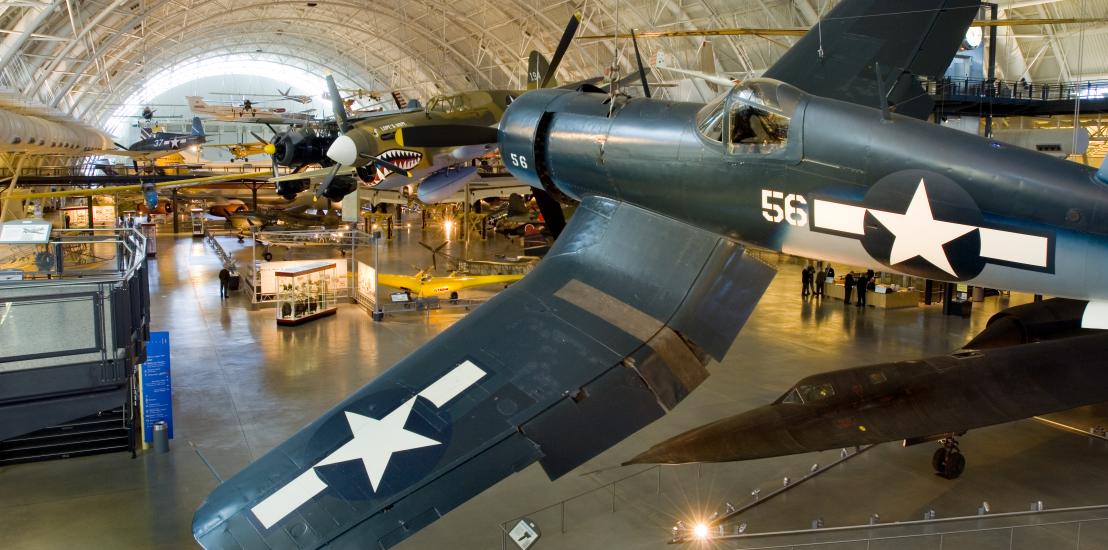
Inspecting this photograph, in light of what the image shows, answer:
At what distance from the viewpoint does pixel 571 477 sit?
9.69 m

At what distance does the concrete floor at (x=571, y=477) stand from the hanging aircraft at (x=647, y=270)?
255 centimetres

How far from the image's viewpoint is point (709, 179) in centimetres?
683

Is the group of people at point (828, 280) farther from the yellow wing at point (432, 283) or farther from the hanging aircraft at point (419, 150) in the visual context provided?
the hanging aircraft at point (419, 150)

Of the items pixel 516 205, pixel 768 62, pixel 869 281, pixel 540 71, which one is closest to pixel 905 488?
pixel 540 71

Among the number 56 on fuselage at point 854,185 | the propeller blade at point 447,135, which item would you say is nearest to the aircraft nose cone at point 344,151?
the propeller blade at point 447,135

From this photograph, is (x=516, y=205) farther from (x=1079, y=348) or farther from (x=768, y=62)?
(x=1079, y=348)

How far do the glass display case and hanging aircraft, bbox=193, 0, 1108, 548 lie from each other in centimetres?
1247

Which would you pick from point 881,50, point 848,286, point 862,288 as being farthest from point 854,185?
point 848,286

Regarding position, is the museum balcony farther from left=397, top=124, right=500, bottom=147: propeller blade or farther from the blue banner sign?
left=397, top=124, right=500, bottom=147: propeller blade

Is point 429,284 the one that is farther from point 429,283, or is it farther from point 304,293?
point 304,293

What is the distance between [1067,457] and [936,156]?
24.4 ft

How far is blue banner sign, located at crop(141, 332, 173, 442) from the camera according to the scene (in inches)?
429

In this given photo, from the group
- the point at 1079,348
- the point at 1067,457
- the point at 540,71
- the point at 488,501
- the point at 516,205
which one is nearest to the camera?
the point at 488,501

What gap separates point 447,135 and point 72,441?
6885mm
